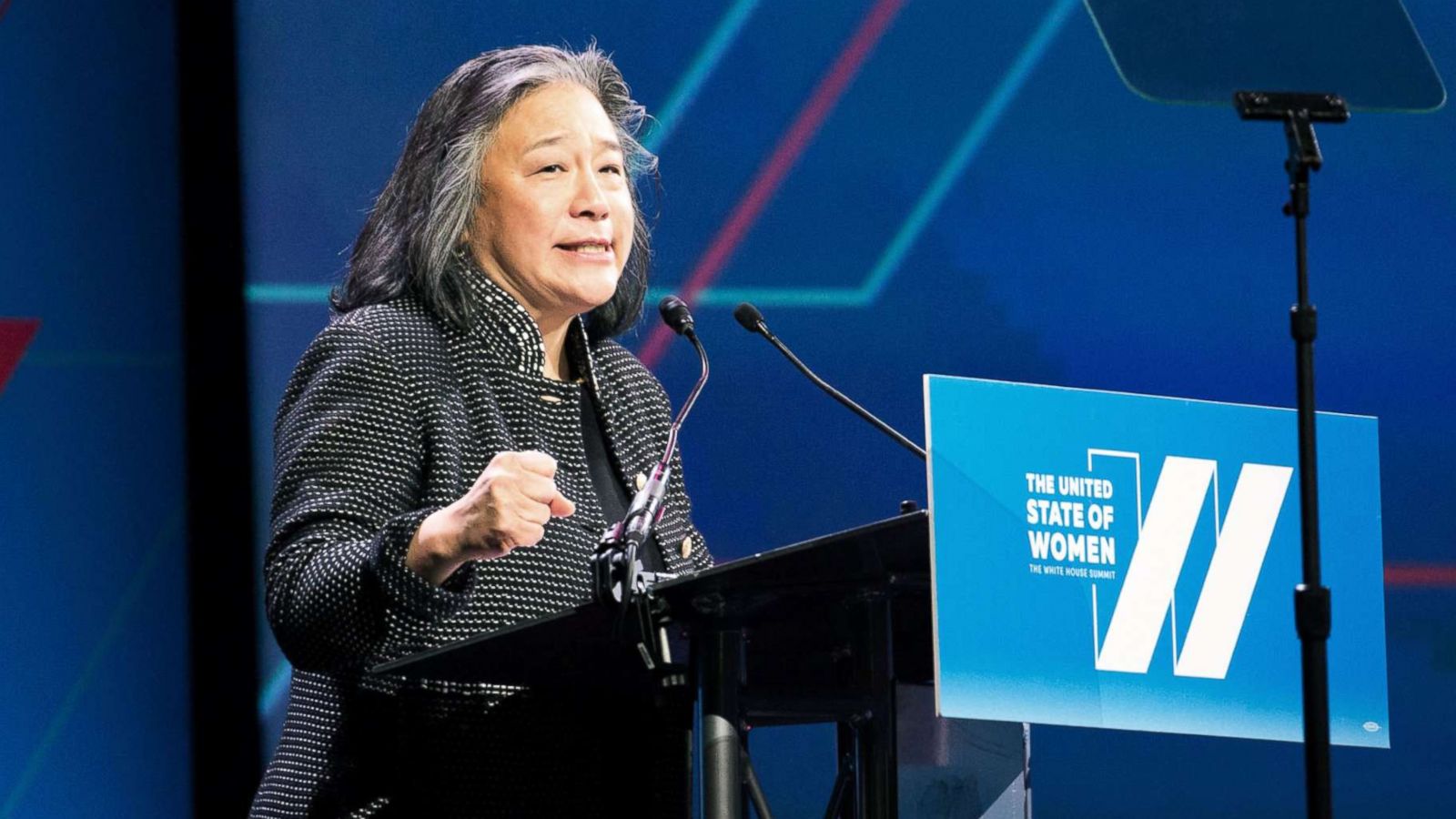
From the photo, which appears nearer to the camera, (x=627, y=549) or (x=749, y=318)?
(x=627, y=549)

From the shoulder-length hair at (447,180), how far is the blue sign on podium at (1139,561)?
83 cm

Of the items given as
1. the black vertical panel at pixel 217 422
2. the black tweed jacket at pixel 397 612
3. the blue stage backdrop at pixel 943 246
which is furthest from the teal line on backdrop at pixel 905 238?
the black tweed jacket at pixel 397 612

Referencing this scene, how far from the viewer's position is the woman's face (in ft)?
7.66

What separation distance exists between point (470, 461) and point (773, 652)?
43 cm

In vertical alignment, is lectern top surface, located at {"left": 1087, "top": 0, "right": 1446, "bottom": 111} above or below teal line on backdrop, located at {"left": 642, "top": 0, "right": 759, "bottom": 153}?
below

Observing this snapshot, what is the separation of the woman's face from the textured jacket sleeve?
0.29 meters

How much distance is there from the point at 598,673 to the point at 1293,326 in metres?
0.76

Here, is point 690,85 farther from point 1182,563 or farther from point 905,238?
point 1182,563

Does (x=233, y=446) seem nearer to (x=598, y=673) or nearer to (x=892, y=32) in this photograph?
(x=892, y=32)

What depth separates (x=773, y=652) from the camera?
6.15 feet

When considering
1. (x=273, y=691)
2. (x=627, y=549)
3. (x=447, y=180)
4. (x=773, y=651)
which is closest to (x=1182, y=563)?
(x=773, y=651)

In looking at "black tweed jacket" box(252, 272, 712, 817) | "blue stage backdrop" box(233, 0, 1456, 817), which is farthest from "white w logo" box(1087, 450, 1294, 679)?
"blue stage backdrop" box(233, 0, 1456, 817)

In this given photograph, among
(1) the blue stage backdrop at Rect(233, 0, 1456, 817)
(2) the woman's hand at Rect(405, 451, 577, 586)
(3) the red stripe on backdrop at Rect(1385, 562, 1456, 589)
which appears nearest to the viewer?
(2) the woman's hand at Rect(405, 451, 577, 586)

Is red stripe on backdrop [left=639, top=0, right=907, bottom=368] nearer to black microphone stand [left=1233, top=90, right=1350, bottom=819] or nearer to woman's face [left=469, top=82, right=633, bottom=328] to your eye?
woman's face [left=469, top=82, right=633, bottom=328]
